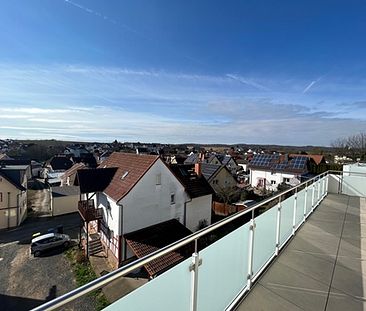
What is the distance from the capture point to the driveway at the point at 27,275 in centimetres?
1078

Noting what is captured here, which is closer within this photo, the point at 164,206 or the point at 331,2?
the point at 331,2

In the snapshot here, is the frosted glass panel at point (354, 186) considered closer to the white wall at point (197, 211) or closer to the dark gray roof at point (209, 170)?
the white wall at point (197, 211)

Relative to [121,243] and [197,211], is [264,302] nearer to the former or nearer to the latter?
[121,243]

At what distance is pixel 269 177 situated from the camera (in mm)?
32781

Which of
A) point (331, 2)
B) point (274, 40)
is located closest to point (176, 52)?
point (274, 40)

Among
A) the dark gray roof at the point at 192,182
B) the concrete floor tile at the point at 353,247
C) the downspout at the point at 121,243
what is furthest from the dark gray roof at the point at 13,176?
the concrete floor tile at the point at 353,247

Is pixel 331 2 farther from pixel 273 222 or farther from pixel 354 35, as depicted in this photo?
pixel 273 222

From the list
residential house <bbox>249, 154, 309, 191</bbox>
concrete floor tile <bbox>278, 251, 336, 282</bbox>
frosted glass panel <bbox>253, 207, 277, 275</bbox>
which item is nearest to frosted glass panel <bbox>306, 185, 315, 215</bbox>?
concrete floor tile <bbox>278, 251, 336, 282</bbox>

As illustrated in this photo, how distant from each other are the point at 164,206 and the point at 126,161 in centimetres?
413

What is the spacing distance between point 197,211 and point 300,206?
12.4 m

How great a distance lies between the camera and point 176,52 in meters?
14.4

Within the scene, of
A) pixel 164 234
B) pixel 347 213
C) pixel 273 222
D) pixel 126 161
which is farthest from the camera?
pixel 126 161

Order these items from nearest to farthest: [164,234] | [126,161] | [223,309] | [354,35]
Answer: [223,309]
[354,35]
[164,234]
[126,161]

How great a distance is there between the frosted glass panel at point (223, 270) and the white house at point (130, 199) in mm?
10254
